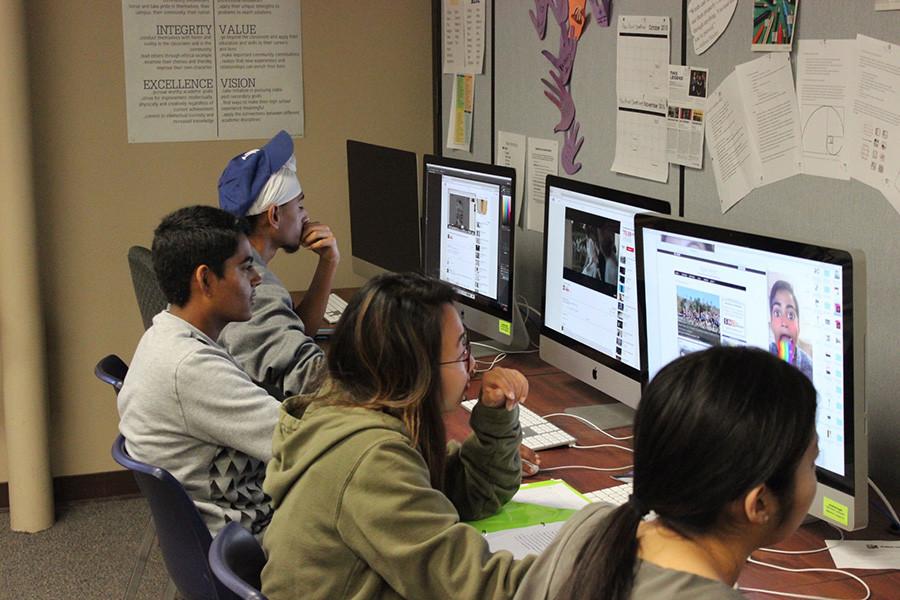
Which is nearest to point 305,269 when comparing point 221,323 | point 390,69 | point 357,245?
point 357,245

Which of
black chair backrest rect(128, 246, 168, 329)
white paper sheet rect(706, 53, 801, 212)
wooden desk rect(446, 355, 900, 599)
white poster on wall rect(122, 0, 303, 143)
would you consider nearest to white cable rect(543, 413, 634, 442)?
wooden desk rect(446, 355, 900, 599)

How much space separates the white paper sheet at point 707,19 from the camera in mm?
2193

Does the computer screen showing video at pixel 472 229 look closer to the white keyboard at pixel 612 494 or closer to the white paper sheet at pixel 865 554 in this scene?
the white keyboard at pixel 612 494

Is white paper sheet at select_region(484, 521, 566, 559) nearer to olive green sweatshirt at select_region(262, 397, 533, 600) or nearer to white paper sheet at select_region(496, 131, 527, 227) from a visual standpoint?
olive green sweatshirt at select_region(262, 397, 533, 600)

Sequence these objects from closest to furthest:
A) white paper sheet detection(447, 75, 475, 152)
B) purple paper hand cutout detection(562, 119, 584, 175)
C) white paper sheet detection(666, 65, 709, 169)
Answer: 1. white paper sheet detection(666, 65, 709, 169)
2. purple paper hand cutout detection(562, 119, 584, 175)
3. white paper sheet detection(447, 75, 475, 152)

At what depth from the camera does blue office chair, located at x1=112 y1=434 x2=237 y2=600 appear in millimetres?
1837

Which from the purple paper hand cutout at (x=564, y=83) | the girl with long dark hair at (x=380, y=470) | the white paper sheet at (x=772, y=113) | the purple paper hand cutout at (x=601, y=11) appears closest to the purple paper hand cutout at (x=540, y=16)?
the purple paper hand cutout at (x=564, y=83)

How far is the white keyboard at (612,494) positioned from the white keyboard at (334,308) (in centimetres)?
162

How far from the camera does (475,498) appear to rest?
182cm

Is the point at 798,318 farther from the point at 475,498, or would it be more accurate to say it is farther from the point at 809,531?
the point at 475,498

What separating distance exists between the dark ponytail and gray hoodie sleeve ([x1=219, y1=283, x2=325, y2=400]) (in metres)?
1.50

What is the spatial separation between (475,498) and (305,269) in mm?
2351

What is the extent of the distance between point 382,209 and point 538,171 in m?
0.62

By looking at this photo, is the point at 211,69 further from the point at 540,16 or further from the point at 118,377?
the point at 118,377
